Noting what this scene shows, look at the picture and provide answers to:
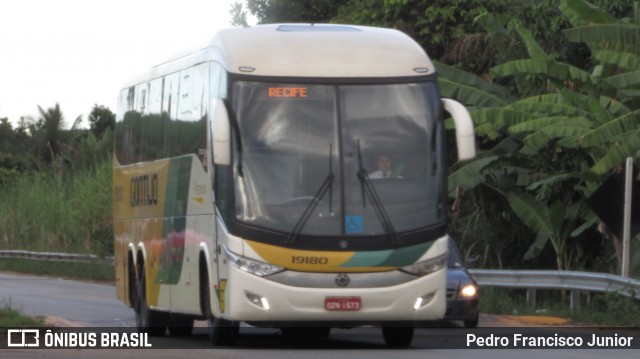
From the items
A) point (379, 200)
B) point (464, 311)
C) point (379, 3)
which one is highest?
point (379, 3)

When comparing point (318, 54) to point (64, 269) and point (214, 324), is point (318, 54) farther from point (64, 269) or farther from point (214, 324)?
point (64, 269)

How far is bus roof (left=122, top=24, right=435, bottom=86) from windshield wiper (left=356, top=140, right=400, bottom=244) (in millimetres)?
1070

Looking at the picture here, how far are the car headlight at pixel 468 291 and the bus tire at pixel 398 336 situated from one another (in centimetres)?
333

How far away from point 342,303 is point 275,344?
267cm

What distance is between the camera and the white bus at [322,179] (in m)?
12.6

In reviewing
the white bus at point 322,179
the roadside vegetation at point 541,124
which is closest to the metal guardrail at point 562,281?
the roadside vegetation at point 541,124

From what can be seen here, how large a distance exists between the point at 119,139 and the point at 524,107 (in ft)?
23.4

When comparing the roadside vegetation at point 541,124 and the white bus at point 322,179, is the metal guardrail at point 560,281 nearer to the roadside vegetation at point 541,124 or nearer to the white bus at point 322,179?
the roadside vegetation at point 541,124

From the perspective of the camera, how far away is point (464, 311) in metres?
17.6

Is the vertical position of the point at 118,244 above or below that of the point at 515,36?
below

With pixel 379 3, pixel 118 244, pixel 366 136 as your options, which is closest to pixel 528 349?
pixel 366 136

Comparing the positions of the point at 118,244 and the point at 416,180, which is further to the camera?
the point at 118,244

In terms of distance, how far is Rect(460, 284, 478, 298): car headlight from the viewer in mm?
17609

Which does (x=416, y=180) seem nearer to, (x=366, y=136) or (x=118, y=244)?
(x=366, y=136)
